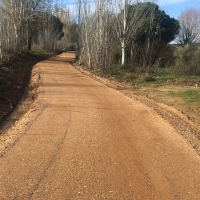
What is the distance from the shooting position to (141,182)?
414cm

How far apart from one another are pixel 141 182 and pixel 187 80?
1256 centimetres

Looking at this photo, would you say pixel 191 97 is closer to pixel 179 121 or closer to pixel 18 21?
pixel 179 121

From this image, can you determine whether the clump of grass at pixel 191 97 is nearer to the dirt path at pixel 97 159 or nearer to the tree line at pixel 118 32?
the dirt path at pixel 97 159

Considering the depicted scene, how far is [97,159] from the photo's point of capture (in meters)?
4.88

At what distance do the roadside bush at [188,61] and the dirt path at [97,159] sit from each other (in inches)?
421

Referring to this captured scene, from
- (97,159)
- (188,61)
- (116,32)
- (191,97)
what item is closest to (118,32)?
(116,32)

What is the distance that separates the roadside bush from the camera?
1797 cm

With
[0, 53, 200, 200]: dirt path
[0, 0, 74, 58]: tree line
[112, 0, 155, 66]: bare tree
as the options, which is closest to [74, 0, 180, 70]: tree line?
[112, 0, 155, 66]: bare tree

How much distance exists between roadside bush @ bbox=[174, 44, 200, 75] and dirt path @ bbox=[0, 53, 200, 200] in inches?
421

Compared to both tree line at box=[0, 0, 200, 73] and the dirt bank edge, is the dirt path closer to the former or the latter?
the dirt bank edge

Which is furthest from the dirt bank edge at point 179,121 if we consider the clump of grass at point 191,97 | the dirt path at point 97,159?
the clump of grass at point 191,97

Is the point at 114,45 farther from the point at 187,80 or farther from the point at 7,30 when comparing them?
the point at 7,30

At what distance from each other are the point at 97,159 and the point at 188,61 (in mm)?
16265

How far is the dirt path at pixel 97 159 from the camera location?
Answer: 12.8 ft
